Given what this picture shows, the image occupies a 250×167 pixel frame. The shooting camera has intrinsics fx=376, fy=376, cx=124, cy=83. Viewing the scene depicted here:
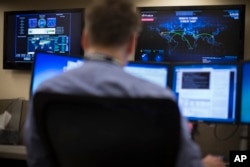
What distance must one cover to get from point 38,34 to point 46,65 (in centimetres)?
199

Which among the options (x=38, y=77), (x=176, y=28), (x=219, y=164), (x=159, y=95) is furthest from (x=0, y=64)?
(x=159, y=95)

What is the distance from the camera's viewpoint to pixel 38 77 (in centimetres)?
206

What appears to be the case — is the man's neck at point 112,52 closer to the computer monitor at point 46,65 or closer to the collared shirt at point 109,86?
the collared shirt at point 109,86

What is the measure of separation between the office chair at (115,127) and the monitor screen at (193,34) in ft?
7.89

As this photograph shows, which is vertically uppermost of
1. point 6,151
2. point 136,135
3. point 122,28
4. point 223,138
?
point 122,28

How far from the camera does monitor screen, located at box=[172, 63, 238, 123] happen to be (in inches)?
78.7

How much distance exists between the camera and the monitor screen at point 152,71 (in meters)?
2.14

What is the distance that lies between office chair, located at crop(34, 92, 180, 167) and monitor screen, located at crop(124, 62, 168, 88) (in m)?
1.06

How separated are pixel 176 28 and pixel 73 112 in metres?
2.64

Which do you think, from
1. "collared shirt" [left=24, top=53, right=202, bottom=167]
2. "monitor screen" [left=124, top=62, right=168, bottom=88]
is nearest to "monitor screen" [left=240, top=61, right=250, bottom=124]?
"monitor screen" [left=124, top=62, right=168, bottom=88]

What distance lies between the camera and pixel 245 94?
198 centimetres

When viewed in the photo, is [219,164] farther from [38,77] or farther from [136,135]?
[38,77]

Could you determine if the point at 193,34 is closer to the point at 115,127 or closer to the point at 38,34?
the point at 38,34

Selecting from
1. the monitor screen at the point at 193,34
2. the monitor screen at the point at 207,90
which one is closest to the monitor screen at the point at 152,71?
the monitor screen at the point at 207,90
